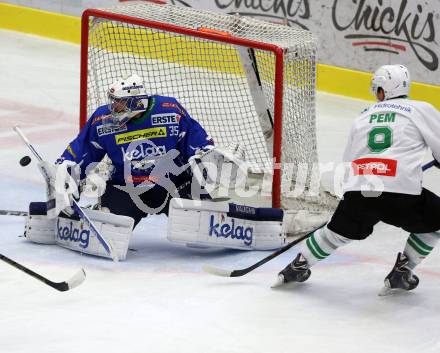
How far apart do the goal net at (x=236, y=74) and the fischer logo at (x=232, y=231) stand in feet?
1.18

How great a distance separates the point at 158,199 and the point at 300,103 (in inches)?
36.8

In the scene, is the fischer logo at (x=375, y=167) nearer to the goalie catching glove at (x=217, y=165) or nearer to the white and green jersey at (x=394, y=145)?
the white and green jersey at (x=394, y=145)

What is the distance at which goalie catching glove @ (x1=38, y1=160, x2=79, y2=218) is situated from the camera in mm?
5243

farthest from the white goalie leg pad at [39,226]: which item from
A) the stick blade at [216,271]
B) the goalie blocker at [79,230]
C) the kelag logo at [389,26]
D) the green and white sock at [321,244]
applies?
the kelag logo at [389,26]

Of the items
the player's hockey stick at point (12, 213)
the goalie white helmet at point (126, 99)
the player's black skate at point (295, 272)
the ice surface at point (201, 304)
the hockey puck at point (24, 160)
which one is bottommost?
the player's hockey stick at point (12, 213)

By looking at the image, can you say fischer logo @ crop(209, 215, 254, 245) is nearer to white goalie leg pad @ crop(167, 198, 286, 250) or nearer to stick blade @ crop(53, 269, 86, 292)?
white goalie leg pad @ crop(167, 198, 286, 250)

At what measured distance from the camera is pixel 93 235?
5.25m

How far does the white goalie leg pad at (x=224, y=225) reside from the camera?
209 inches

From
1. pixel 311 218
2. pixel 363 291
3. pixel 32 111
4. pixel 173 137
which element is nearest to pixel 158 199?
pixel 173 137

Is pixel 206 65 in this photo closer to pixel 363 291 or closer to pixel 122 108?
pixel 122 108

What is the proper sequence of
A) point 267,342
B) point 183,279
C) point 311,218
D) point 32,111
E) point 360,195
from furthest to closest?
point 32,111 < point 311,218 < point 183,279 < point 360,195 < point 267,342

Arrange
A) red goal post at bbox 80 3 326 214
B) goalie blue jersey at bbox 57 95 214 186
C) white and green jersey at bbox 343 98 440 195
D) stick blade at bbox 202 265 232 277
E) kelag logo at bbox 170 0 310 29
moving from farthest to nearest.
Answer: kelag logo at bbox 170 0 310 29
red goal post at bbox 80 3 326 214
goalie blue jersey at bbox 57 95 214 186
stick blade at bbox 202 265 232 277
white and green jersey at bbox 343 98 440 195

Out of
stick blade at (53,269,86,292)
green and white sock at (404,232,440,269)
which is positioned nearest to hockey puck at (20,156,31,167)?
stick blade at (53,269,86,292)

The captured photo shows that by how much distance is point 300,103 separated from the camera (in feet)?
19.3
